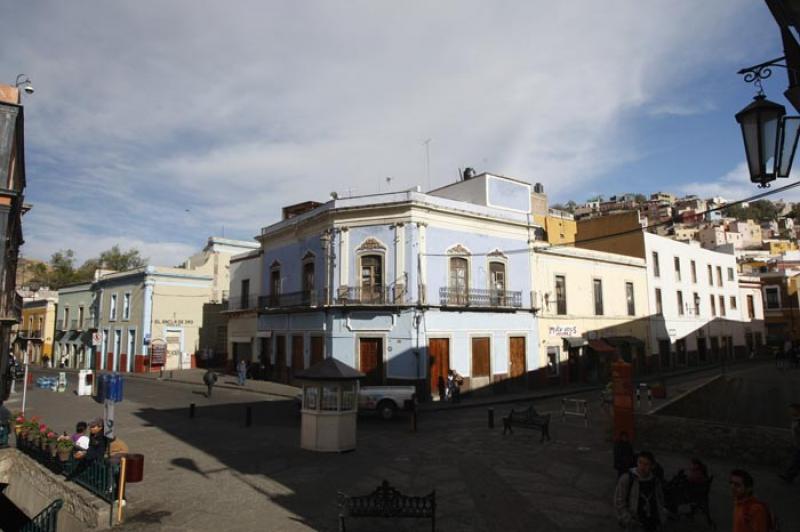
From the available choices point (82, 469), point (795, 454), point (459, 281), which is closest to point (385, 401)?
point (459, 281)

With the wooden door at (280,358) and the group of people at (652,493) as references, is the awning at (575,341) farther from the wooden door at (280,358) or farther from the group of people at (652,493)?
the group of people at (652,493)

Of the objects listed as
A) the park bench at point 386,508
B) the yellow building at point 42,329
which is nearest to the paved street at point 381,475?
the park bench at point 386,508

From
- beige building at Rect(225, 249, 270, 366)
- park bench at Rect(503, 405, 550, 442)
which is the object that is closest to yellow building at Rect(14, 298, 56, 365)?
beige building at Rect(225, 249, 270, 366)

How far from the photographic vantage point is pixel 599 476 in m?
10.5

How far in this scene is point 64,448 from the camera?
10469 millimetres

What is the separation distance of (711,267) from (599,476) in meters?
38.6

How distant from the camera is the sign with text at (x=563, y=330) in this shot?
27672mm

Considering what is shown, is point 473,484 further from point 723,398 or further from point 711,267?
point 711,267

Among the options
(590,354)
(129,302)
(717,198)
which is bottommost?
(590,354)

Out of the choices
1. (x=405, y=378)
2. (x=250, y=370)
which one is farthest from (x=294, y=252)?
(x=405, y=378)

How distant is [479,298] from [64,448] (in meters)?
17.8

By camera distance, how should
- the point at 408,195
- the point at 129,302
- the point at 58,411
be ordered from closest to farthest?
1. the point at 58,411
2. the point at 408,195
3. the point at 129,302

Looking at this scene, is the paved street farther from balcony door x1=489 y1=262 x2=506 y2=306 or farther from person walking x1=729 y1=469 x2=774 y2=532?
balcony door x1=489 y1=262 x2=506 y2=306

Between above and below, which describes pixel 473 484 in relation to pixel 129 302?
below
